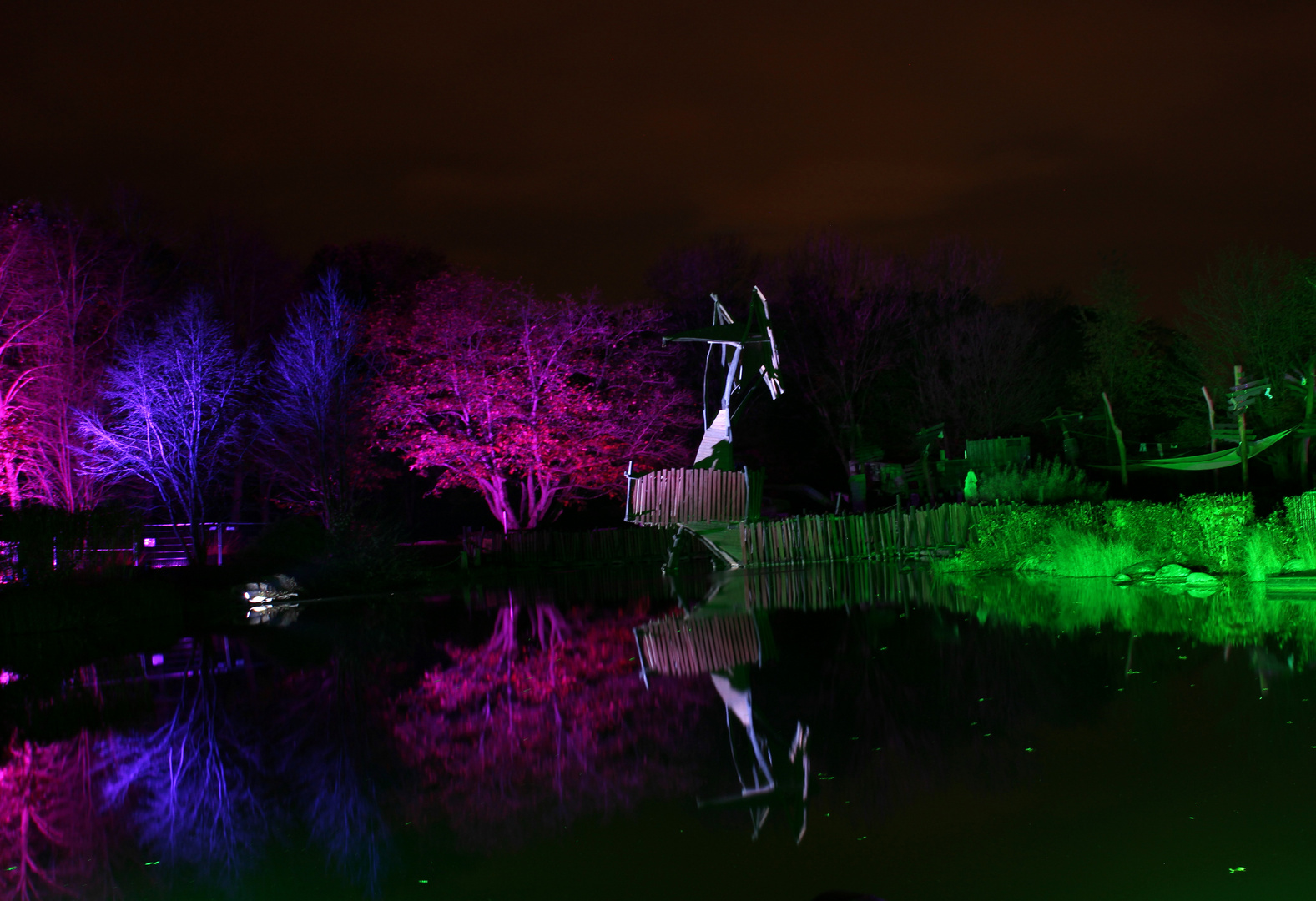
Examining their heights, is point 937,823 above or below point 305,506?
below

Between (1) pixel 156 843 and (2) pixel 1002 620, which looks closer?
(1) pixel 156 843

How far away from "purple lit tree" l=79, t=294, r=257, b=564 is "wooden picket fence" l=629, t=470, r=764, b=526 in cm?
878

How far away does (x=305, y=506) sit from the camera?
88.9 ft

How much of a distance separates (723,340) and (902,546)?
5255mm

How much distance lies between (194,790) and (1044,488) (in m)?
15.9

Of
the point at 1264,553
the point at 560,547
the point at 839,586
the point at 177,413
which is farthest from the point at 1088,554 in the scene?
the point at 177,413

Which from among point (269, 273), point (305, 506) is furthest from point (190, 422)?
point (269, 273)

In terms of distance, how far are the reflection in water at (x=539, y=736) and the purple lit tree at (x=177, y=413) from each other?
13265 millimetres

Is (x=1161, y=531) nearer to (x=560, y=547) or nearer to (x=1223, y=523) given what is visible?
(x=1223, y=523)

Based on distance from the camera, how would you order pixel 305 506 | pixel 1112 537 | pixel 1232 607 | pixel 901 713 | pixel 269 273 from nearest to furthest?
pixel 901 713 < pixel 1232 607 < pixel 1112 537 < pixel 305 506 < pixel 269 273

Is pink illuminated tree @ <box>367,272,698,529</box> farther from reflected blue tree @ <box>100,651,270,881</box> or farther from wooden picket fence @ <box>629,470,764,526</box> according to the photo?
reflected blue tree @ <box>100,651,270,881</box>

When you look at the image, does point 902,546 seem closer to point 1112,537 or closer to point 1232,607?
point 1112,537

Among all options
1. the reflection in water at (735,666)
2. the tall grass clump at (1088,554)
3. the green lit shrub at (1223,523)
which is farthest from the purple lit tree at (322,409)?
the green lit shrub at (1223,523)

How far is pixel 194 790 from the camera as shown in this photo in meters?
6.06
